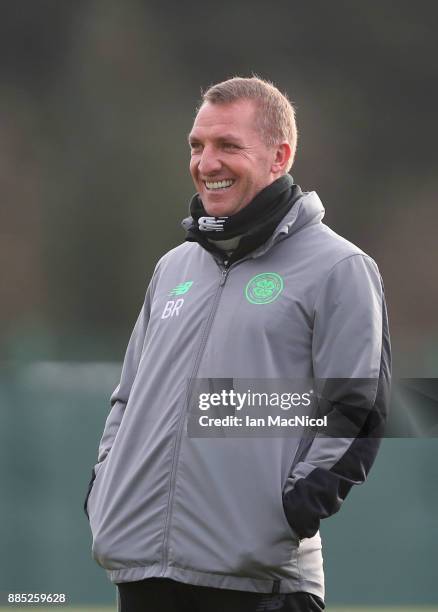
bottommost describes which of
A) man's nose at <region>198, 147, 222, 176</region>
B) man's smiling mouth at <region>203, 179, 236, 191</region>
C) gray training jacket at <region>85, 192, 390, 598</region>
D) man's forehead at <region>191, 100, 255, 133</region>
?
gray training jacket at <region>85, 192, 390, 598</region>

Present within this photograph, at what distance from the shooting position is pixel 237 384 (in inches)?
66.6

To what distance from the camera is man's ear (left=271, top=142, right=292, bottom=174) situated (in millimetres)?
1890

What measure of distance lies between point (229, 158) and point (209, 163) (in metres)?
0.04

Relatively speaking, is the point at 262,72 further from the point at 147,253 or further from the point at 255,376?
the point at 255,376

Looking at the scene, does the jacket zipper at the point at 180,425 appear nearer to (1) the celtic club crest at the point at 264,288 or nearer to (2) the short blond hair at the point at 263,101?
(1) the celtic club crest at the point at 264,288

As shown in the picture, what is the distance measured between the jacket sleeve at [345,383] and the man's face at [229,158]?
0.72 ft

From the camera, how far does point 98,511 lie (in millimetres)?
1768

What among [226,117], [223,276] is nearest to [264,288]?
[223,276]

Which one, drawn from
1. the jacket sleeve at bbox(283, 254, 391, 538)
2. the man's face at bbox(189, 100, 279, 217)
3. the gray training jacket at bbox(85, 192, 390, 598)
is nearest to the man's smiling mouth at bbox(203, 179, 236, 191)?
the man's face at bbox(189, 100, 279, 217)

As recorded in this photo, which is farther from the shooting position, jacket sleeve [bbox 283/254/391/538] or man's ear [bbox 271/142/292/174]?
man's ear [bbox 271/142/292/174]

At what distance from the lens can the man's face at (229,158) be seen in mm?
1840

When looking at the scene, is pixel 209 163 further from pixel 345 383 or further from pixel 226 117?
pixel 345 383

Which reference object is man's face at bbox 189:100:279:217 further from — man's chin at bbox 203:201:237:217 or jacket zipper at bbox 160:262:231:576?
jacket zipper at bbox 160:262:231:576

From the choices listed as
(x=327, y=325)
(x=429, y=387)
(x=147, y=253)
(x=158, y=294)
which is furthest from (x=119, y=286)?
(x=327, y=325)
